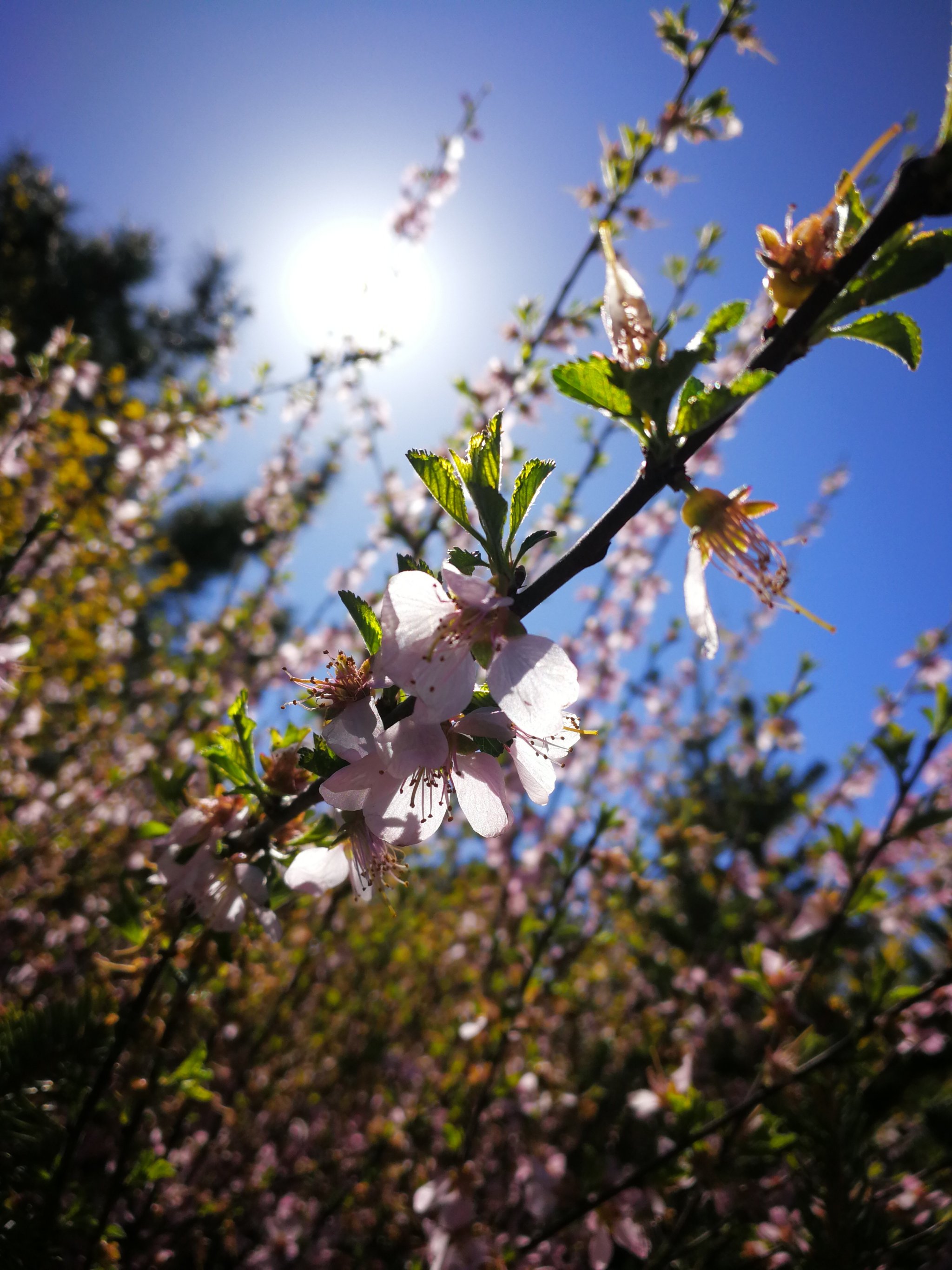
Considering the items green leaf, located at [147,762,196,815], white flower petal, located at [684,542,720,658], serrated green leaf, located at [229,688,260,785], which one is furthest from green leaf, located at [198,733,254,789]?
white flower petal, located at [684,542,720,658]

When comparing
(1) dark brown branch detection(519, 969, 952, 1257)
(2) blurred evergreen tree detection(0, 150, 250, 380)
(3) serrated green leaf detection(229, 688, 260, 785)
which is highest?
(2) blurred evergreen tree detection(0, 150, 250, 380)

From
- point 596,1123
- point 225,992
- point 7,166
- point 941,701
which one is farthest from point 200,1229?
point 7,166

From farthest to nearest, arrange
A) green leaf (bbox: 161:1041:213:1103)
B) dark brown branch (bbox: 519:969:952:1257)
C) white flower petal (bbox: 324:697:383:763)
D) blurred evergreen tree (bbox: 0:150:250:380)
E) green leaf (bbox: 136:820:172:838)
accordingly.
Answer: blurred evergreen tree (bbox: 0:150:250:380)
dark brown branch (bbox: 519:969:952:1257)
green leaf (bbox: 161:1041:213:1103)
green leaf (bbox: 136:820:172:838)
white flower petal (bbox: 324:697:383:763)

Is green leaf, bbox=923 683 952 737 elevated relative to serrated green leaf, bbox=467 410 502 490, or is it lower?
lower

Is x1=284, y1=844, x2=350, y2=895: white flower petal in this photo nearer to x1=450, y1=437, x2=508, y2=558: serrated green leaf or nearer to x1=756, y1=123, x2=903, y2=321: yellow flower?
x1=450, y1=437, x2=508, y2=558: serrated green leaf

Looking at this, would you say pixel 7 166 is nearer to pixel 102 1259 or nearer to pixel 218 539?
pixel 218 539

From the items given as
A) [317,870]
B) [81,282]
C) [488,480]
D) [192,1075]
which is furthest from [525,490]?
[81,282]
